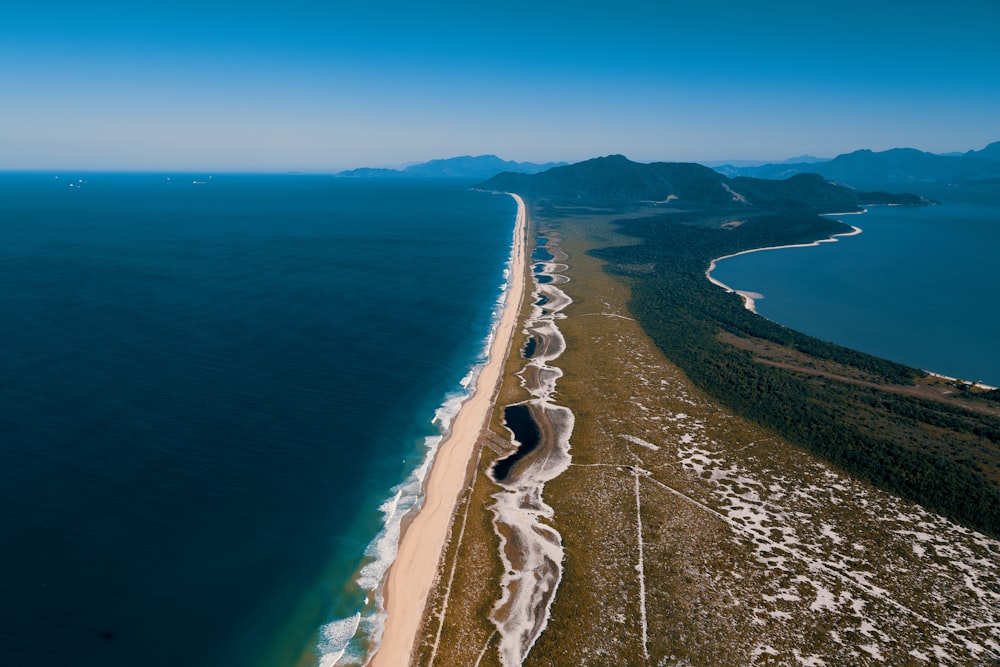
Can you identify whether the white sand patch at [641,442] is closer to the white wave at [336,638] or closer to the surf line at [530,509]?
the surf line at [530,509]

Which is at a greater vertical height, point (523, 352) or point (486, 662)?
point (523, 352)


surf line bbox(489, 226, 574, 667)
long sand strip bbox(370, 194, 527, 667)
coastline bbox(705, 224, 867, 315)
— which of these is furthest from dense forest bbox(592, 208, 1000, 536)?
long sand strip bbox(370, 194, 527, 667)

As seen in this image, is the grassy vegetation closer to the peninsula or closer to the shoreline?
the peninsula

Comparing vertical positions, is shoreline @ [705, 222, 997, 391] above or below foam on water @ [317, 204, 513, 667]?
above

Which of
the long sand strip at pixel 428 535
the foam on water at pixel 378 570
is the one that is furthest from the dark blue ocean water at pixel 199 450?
the long sand strip at pixel 428 535

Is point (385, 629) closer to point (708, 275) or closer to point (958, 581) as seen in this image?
point (958, 581)

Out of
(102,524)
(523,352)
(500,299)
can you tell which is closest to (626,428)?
(523,352)

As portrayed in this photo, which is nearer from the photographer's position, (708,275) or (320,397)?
(320,397)
